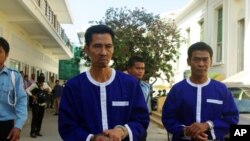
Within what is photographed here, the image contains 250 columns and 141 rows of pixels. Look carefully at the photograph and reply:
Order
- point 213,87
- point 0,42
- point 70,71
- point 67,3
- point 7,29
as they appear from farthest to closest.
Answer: point 70,71
point 67,3
point 7,29
point 0,42
point 213,87

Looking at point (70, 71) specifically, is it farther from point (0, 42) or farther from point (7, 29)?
point (0, 42)

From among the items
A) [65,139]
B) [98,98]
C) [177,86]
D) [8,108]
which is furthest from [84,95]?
[8,108]

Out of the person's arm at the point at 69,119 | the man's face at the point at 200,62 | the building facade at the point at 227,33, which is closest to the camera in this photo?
the person's arm at the point at 69,119

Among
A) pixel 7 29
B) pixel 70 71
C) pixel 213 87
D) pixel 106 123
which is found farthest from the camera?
pixel 70 71

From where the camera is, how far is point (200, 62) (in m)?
4.07

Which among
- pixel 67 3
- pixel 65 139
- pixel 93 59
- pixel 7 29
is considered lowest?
pixel 65 139

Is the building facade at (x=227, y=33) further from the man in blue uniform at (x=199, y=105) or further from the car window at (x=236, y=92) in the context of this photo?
the man in blue uniform at (x=199, y=105)

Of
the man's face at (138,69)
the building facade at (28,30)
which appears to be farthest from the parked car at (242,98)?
the building facade at (28,30)

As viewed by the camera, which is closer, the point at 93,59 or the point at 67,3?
the point at 93,59

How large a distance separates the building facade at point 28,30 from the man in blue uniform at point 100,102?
13111 mm

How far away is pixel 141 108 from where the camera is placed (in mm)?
3342

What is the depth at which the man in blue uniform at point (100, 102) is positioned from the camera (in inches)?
129

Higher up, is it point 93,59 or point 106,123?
point 93,59

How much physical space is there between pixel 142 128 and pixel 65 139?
1.69ft
